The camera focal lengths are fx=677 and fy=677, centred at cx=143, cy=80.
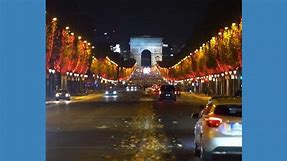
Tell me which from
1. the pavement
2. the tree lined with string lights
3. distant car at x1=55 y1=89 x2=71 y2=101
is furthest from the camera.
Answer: distant car at x1=55 y1=89 x2=71 y2=101

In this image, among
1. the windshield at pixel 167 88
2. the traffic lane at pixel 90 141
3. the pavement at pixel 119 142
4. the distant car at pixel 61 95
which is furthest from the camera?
the distant car at pixel 61 95

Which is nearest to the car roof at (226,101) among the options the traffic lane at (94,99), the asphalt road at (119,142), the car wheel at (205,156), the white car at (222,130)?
the white car at (222,130)

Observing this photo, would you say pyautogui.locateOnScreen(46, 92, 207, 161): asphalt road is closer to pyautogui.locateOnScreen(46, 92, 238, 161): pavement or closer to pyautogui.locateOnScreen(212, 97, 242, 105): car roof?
pyautogui.locateOnScreen(46, 92, 238, 161): pavement

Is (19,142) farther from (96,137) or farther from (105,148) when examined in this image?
(96,137)

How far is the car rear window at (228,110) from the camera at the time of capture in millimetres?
15273

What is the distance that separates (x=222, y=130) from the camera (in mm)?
14977

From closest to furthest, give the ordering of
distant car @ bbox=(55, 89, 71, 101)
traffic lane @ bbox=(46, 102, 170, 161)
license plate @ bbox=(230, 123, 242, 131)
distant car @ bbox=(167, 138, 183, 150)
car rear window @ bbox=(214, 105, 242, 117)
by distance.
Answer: license plate @ bbox=(230, 123, 242, 131) < car rear window @ bbox=(214, 105, 242, 117) < traffic lane @ bbox=(46, 102, 170, 161) < distant car @ bbox=(167, 138, 183, 150) < distant car @ bbox=(55, 89, 71, 101)

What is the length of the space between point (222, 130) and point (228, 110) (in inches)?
27.3

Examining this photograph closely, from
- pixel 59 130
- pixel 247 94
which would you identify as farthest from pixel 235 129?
pixel 59 130

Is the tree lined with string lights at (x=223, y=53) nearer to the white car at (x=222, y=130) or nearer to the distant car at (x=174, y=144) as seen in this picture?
the distant car at (x=174, y=144)

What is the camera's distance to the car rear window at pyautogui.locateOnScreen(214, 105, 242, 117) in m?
15.3

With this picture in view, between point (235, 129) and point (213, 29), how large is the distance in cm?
9599

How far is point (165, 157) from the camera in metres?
17.4

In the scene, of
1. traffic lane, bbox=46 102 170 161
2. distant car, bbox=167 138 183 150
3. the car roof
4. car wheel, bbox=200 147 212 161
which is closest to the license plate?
the car roof
